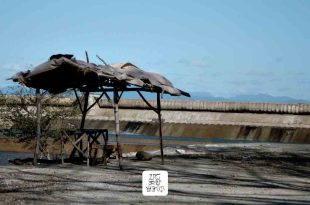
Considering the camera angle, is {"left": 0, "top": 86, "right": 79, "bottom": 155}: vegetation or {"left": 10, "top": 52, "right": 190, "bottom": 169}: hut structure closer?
{"left": 10, "top": 52, "right": 190, "bottom": 169}: hut structure

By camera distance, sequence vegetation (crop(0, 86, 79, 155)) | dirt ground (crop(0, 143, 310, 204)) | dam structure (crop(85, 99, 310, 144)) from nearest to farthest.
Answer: dirt ground (crop(0, 143, 310, 204)) < vegetation (crop(0, 86, 79, 155)) < dam structure (crop(85, 99, 310, 144))

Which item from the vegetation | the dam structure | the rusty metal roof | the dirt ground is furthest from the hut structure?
the dam structure

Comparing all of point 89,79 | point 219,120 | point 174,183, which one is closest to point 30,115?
point 89,79

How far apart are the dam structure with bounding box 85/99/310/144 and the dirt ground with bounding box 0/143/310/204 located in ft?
77.6

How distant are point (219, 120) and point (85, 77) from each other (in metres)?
32.8

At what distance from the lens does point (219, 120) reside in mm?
48750

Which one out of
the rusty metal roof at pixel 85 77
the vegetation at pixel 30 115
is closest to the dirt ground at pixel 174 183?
the rusty metal roof at pixel 85 77

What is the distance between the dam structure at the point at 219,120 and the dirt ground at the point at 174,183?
2365 centimetres

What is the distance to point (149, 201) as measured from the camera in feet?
34.4

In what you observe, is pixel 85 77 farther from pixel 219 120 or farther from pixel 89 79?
pixel 219 120

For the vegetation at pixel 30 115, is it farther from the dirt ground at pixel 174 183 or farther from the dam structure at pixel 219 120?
the dam structure at pixel 219 120

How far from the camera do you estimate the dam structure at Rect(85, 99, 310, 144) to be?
1724 inches

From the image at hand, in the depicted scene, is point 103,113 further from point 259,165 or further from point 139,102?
point 259,165

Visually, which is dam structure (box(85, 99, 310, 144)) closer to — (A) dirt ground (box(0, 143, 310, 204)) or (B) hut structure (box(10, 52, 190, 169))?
(A) dirt ground (box(0, 143, 310, 204))
